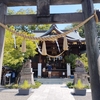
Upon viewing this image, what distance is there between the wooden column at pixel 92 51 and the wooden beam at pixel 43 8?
0.98 metres

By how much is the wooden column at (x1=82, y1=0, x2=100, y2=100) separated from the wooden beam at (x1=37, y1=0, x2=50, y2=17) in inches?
38.4

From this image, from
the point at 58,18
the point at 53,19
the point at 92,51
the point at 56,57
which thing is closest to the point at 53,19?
the point at 53,19

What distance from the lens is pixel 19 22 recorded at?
131 inches

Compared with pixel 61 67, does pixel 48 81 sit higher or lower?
lower

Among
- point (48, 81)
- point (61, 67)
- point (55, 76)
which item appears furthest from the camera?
point (61, 67)

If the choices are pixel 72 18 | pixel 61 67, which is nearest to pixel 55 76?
pixel 61 67

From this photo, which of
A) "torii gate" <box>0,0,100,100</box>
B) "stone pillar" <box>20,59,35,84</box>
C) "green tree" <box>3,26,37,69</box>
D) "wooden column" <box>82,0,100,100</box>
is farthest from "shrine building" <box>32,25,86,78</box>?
"wooden column" <box>82,0,100,100</box>

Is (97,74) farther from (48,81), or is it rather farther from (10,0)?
(48,81)

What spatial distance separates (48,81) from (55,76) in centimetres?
209

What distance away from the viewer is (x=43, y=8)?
3.27m

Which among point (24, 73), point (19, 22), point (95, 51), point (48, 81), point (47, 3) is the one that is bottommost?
point (48, 81)

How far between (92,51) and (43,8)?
5.55 ft

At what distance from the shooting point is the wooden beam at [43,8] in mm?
3221

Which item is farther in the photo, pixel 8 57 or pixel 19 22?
pixel 8 57
